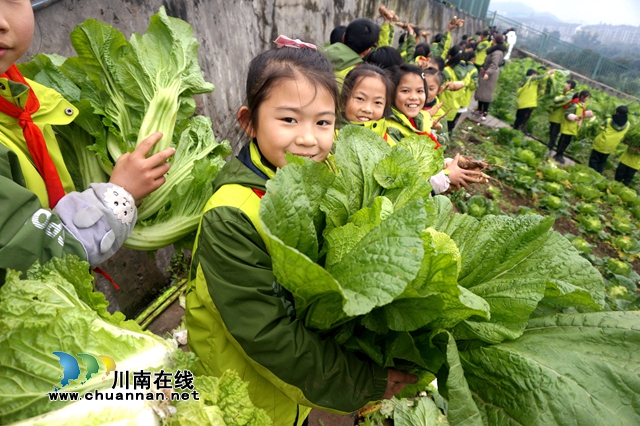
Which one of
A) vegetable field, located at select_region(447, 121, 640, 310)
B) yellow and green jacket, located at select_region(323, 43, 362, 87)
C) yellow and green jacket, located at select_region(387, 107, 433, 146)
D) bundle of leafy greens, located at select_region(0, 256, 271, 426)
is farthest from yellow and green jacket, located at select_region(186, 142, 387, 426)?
vegetable field, located at select_region(447, 121, 640, 310)

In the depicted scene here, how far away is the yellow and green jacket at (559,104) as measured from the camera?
34.9ft

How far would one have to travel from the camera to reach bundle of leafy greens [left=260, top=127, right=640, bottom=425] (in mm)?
967

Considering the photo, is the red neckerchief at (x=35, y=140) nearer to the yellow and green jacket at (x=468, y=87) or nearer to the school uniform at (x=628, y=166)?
the yellow and green jacket at (x=468, y=87)

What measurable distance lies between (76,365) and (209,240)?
496 mm

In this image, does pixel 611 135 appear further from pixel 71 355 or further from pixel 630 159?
pixel 71 355

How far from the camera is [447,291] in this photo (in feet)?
3.40

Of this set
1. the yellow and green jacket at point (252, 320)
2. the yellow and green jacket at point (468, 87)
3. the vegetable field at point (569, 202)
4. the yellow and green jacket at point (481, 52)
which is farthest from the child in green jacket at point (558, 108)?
the yellow and green jacket at point (252, 320)

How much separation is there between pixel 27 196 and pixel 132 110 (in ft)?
2.96

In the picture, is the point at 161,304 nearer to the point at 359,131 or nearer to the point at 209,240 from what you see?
the point at 209,240

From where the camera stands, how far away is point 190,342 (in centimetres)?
156

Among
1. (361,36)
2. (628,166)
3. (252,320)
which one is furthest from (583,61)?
(252,320)

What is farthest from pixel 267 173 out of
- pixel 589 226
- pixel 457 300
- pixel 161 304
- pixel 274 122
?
pixel 589 226

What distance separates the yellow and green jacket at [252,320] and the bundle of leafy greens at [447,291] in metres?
0.09

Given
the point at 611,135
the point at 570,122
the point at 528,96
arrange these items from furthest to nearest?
the point at 528,96
the point at 570,122
the point at 611,135
